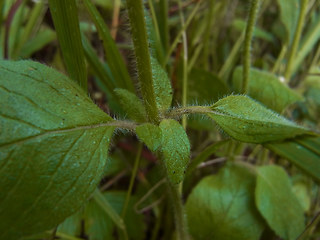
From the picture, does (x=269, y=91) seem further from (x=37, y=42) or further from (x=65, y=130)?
(x=37, y=42)

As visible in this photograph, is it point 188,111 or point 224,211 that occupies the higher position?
point 188,111

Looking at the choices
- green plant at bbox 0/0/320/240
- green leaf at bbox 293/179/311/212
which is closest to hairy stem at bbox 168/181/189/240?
green plant at bbox 0/0/320/240

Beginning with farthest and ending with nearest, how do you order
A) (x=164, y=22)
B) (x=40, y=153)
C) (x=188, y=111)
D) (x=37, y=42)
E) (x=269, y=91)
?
(x=37, y=42), (x=164, y=22), (x=269, y=91), (x=188, y=111), (x=40, y=153)

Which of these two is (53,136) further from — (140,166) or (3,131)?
(140,166)

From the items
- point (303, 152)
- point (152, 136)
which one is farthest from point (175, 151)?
point (303, 152)

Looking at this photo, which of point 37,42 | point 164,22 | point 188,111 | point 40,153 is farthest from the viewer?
point 37,42

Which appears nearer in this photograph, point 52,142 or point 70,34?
point 52,142
